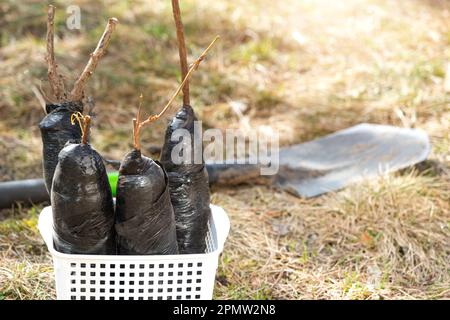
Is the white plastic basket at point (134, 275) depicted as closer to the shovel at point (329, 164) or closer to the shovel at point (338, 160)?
the shovel at point (329, 164)

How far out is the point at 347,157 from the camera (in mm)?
3227

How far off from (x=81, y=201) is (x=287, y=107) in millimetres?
2470

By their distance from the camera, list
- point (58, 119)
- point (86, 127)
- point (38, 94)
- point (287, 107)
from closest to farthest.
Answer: point (86, 127) < point (58, 119) < point (38, 94) < point (287, 107)

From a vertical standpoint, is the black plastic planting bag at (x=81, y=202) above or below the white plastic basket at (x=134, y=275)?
above

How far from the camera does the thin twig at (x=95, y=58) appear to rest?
173cm

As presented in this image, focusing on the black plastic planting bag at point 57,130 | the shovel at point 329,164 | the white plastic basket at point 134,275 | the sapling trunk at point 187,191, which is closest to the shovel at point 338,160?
the shovel at point 329,164

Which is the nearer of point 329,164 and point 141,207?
point 141,207

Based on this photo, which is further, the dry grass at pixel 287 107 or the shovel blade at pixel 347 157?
the shovel blade at pixel 347 157

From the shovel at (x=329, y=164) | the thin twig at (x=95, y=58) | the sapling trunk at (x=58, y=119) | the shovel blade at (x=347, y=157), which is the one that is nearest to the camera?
the thin twig at (x=95, y=58)

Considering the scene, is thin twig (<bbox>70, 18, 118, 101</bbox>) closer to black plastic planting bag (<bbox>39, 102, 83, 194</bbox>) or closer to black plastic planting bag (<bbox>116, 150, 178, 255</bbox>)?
black plastic planting bag (<bbox>39, 102, 83, 194</bbox>)

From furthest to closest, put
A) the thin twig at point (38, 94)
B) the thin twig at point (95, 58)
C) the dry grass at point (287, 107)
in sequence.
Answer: the thin twig at point (38, 94) → the dry grass at point (287, 107) → the thin twig at point (95, 58)

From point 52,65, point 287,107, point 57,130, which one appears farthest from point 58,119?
point 287,107

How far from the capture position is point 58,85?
1891mm

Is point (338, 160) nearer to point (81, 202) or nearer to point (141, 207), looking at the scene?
point (141, 207)
